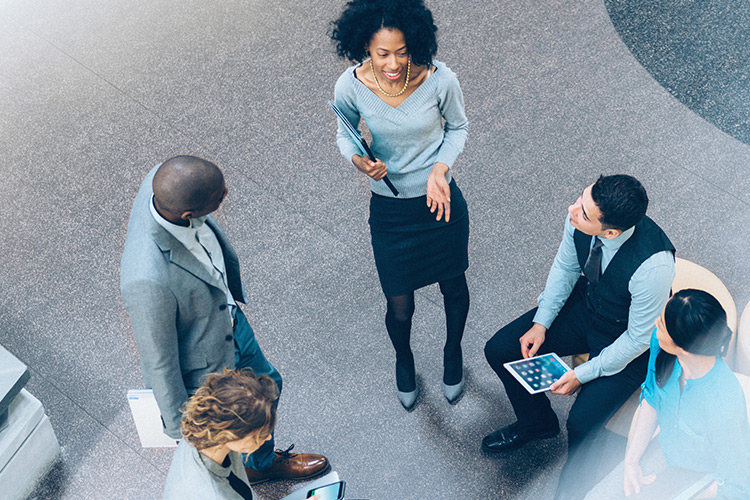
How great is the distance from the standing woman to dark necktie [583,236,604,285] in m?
0.47

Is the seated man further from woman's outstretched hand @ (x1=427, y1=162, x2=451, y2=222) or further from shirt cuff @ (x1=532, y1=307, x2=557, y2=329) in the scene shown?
woman's outstretched hand @ (x1=427, y1=162, x2=451, y2=222)

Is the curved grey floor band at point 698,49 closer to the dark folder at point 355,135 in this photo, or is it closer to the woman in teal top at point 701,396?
the woman in teal top at point 701,396

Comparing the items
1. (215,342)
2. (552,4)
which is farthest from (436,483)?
(552,4)

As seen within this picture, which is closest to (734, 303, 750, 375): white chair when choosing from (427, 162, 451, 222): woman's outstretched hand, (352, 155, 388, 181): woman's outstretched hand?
(427, 162, 451, 222): woman's outstretched hand

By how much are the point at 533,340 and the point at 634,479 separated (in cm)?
60

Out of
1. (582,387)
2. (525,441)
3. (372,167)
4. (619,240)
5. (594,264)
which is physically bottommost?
(525,441)

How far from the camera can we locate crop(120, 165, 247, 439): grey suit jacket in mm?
1920

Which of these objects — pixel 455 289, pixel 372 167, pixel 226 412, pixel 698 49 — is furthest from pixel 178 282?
pixel 698 49

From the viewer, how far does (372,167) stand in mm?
2438

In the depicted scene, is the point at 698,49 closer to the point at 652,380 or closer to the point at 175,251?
the point at 652,380

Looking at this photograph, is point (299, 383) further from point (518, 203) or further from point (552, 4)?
point (552, 4)

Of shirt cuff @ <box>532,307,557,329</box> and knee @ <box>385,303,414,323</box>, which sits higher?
knee @ <box>385,303,414,323</box>

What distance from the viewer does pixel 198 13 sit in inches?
181

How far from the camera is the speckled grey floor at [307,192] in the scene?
2.95 metres
